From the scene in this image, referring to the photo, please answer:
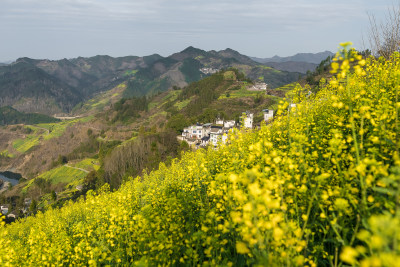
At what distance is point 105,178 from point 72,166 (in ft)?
219

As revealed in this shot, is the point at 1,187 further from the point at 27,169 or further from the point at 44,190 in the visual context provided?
the point at 44,190

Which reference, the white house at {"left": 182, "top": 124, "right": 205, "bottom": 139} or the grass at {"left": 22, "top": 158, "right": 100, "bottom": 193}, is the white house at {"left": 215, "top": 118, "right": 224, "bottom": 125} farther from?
the grass at {"left": 22, "top": 158, "right": 100, "bottom": 193}

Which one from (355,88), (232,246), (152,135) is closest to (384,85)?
(355,88)

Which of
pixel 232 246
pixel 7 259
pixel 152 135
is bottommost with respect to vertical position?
pixel 152 135

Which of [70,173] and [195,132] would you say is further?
[70,173]

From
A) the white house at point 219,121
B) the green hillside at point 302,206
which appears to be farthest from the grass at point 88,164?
the green hillside at point 302,206

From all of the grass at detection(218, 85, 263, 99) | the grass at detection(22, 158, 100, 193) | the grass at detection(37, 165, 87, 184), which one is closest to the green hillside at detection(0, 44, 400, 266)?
the grass at detection(22, 158, 100, 193)

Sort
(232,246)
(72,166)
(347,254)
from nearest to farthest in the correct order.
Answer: (347,254) → (232,246) → (72,166)

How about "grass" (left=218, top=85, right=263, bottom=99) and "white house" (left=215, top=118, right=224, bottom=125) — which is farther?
"grass" (left=218, top=85, right=263, bottom=99)

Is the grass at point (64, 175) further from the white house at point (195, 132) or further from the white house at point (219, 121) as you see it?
the white house at point (219, 121)

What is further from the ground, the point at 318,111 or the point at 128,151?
the point at 318,111

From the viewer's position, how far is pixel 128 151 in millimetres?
91750

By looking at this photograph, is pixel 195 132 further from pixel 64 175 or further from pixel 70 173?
pixel 64 175

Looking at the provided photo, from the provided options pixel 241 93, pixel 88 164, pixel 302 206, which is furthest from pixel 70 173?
pixel 302 206
